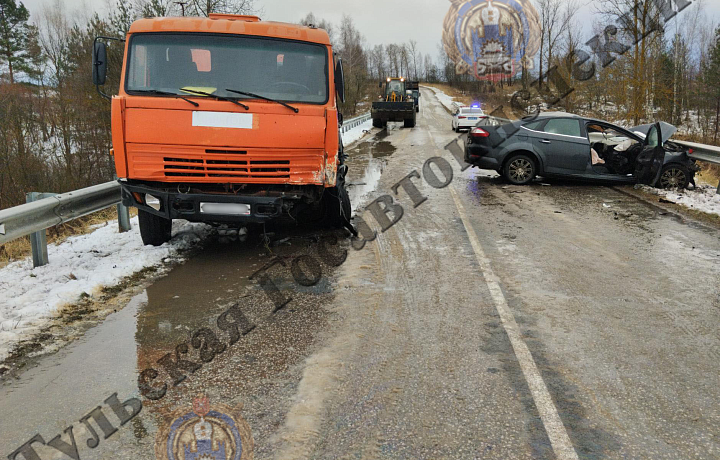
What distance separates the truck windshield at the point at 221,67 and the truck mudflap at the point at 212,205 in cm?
111

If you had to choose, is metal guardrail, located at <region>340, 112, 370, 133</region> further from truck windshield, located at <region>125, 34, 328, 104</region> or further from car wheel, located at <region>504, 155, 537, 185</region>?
truck windshield, located at <region>125, 34, 328, 104</region>

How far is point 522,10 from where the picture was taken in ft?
125

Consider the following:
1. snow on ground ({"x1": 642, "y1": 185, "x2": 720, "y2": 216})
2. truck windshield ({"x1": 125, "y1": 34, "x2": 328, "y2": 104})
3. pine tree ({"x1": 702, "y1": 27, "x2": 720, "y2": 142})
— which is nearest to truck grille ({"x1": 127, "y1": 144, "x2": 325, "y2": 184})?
truck windshield ({"x1": 125, "y1": 34, "x2": 328, "y2": 104})

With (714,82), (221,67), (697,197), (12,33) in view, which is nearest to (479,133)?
(697,197)

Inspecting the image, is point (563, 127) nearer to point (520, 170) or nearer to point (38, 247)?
point (520, 170)

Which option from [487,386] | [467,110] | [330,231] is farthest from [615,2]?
[487,386]

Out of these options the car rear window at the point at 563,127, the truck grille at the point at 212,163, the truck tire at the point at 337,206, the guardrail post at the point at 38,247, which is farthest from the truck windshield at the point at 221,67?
the car rear window at the point at 563,127

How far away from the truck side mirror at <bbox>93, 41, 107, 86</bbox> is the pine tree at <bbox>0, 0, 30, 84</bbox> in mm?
49717

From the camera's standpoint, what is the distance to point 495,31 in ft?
146

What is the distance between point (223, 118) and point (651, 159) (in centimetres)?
889

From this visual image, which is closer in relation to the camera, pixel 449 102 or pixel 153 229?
pixel 153 229

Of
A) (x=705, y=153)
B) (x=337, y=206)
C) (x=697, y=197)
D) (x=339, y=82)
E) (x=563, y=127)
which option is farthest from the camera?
(x=563, y=127)

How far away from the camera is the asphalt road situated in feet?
8.98

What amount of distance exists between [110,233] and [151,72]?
269 centimetres
